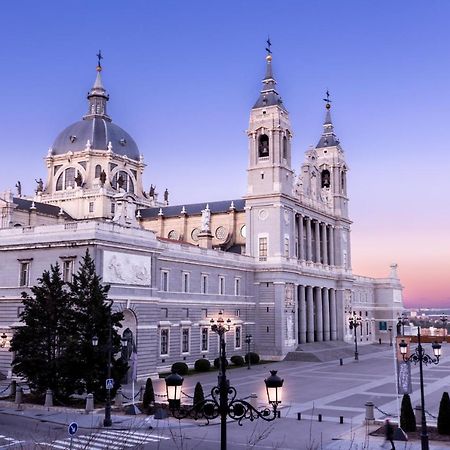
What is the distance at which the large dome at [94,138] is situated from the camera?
93.8m

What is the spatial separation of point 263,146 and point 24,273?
3671 cm

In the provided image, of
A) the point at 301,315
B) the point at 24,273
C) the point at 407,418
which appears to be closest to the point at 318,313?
the point at 301,315

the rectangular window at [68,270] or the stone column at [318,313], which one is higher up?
the rectangular window at [68,270]

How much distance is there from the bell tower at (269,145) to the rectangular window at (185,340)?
21.3 m

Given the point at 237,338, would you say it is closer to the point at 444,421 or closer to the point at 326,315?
the point at 326,315

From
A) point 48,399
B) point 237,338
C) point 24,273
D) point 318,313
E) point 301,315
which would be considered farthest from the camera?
point 318,313

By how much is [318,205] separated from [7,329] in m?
50.3

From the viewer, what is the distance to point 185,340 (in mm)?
59750

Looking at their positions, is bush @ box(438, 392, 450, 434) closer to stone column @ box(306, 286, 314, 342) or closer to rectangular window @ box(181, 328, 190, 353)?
rectangular window @ box(181, 328, 190, 353)

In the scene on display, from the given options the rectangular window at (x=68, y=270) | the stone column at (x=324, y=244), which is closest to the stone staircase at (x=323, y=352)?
the stone column at (x=324, y=244)

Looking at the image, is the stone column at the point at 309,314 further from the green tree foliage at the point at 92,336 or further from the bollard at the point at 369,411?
the bollard at the point at 369,411

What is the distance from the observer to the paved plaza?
26.5 metres

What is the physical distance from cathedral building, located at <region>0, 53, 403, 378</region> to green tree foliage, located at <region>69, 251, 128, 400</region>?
6.99 metres

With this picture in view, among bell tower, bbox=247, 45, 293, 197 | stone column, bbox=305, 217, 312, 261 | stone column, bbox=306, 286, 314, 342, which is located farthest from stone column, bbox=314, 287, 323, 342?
bell tower, bbox=247, 45, 293, 197
